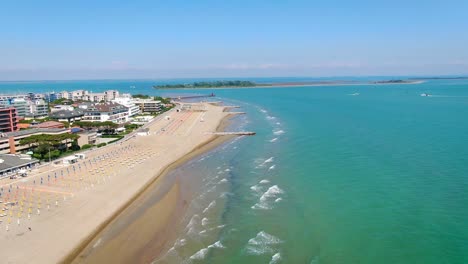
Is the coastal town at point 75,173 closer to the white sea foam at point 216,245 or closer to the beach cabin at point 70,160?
the beach cabin at point 70,160

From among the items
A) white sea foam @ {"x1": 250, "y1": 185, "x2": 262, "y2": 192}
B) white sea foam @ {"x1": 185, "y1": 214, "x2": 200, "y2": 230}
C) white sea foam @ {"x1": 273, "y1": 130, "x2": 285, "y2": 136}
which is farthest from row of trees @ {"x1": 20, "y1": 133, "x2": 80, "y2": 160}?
white sea foam @ {"x1": 273, "y1": 130, "x2": 285, "y2": 136}

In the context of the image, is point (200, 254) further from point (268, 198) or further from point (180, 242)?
point (268, 198)

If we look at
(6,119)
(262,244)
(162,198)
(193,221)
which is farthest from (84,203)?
(6,119)

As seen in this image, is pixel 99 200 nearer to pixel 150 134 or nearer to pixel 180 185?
pixel 180 185

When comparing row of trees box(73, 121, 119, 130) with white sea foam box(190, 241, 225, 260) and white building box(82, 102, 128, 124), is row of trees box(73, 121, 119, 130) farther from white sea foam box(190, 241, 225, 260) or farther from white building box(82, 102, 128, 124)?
white sea foam box(190, 241, 225, 260)

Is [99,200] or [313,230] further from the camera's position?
[99,200]

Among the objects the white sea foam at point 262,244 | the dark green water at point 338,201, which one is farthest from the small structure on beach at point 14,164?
the white sea foam at point 262,244

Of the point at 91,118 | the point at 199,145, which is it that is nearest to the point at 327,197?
the point at 199,145
